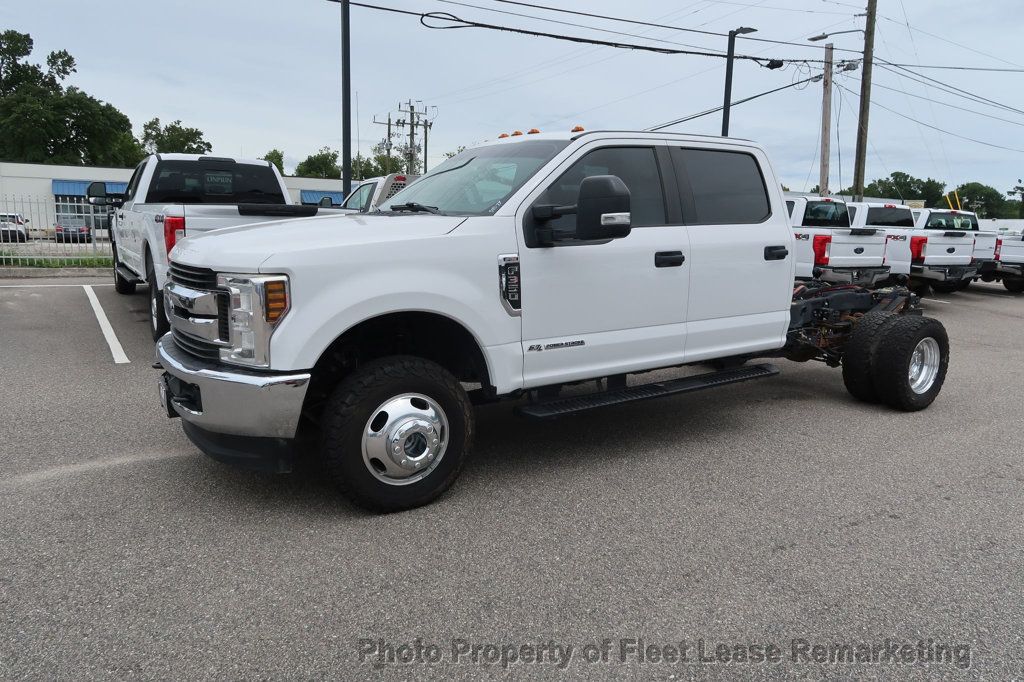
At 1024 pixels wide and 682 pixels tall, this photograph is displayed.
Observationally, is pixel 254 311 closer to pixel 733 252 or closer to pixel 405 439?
pixel 405 439

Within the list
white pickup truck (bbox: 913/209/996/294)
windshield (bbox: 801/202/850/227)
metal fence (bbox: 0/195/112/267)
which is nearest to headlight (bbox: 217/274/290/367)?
windshield (bbox: 801/202/850/227)

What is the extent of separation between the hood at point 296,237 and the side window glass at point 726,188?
5.78 ft

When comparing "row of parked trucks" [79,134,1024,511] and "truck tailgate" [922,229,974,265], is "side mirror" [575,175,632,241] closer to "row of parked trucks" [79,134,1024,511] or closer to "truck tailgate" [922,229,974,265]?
"row of parked trucks" [79,134,1024,511]

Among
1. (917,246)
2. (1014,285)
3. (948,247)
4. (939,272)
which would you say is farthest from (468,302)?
(1014,285)

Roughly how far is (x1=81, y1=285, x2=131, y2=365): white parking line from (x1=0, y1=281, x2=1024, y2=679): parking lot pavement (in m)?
1.78

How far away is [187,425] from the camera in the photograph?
13.3 ft

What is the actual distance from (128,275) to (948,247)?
46.6 feet

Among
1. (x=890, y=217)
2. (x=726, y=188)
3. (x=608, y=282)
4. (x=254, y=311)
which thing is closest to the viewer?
(x=254, y=311)

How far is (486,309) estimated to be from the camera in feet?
13.3

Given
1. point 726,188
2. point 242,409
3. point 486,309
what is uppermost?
point 726,188

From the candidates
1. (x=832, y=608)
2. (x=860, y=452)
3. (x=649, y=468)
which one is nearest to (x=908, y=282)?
(x=860, y=452)


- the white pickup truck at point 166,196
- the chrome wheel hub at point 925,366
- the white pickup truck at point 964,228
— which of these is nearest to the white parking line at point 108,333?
the white pickup truck at point 166,196

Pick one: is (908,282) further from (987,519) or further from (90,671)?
(90,671)

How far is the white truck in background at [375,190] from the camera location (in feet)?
42.3
